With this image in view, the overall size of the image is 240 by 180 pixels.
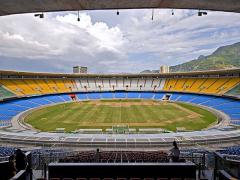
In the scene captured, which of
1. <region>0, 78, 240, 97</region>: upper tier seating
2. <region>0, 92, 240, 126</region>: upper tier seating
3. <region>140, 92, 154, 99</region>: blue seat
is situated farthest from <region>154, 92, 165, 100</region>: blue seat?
<region>0, 78, 240, 97</region>: upper tier seating

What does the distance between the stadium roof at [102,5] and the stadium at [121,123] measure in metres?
0.05

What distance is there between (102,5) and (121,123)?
28.9 meters

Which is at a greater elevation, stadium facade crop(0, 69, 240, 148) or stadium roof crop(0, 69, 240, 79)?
stadium roof crop(0, 69, 240, 79)

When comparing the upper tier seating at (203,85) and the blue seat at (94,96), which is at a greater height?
the upper tier seating at (203,85)

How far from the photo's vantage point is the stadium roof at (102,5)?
676cm

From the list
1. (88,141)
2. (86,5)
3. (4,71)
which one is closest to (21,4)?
(86,5)

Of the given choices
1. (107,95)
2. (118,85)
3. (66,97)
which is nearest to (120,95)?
(107,95)

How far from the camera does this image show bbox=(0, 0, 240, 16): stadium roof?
6.76 m

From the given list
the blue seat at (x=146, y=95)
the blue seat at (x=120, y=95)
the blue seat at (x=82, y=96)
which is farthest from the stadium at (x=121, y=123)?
the blue seat at (x=120, y=95)

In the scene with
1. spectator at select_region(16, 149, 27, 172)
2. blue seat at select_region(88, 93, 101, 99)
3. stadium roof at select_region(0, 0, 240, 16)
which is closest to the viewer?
stadium roof at select_region(0, 0, 240, 16)

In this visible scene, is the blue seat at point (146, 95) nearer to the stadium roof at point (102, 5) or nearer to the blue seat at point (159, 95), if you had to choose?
the blue seat at point (159, 95)

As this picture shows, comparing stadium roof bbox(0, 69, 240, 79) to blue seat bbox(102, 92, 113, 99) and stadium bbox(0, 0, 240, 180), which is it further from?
blue seat bbox(102, 92, 113, 99)

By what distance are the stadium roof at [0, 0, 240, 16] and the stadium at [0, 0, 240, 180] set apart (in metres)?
0.05

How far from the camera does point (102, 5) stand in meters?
7.16
